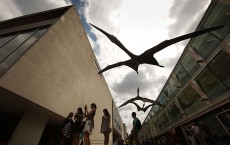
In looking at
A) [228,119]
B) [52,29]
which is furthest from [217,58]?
[52,29]

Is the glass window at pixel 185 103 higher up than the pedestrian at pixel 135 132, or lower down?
higher up

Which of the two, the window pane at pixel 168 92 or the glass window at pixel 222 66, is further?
the window pane at pixel 168 92

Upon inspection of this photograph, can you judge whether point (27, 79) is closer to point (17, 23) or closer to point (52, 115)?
point (52, 115)

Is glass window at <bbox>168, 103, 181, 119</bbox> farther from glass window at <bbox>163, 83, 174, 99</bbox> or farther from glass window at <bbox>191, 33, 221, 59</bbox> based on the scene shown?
glass window at <bbox>191, 33, 221, 59</bbox>

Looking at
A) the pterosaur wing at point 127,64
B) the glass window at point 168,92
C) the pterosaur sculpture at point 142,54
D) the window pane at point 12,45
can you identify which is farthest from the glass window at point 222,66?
the window pane at point 12,45

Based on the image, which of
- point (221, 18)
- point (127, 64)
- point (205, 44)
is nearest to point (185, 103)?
point (205, 44)

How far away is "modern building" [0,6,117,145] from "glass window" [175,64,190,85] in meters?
11.6

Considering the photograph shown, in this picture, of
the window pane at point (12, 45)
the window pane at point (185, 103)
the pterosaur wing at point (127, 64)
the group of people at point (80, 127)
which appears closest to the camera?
the group of people at point (80, 127)

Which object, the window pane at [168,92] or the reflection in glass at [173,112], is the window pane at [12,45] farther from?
the window pane at [168,92]

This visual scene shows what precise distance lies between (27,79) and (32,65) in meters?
0.63

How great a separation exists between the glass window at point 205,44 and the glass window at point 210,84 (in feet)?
4.89

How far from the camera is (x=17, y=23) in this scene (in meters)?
8.43

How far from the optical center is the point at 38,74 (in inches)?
217

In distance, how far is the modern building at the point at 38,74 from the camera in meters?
4.93
